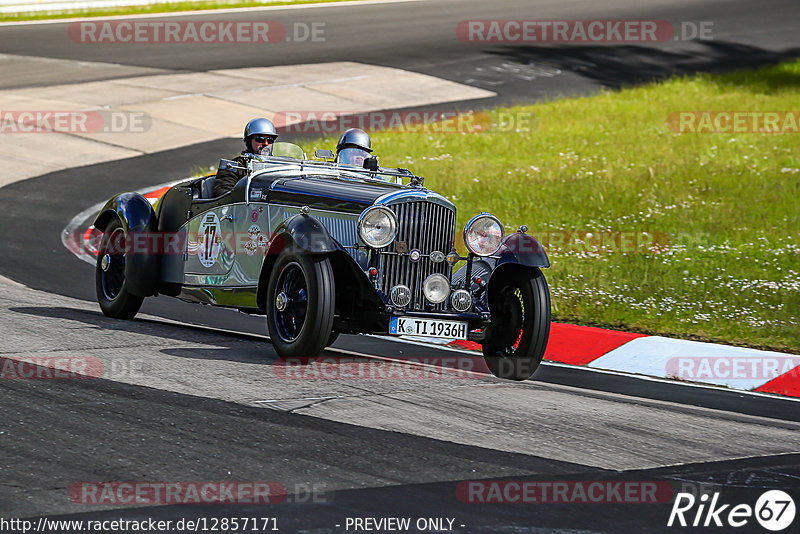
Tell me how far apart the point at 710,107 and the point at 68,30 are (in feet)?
56.2

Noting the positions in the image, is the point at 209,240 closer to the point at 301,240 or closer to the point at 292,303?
the point at 292,303

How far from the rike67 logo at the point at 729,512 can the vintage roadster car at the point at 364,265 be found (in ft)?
9.55

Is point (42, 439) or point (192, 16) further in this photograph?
point (192, 16)

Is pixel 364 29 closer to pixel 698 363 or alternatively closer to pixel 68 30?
pixel 68 30

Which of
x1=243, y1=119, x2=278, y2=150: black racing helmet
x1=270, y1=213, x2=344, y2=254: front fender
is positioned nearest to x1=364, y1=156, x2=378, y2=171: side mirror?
x1=243, y1=119, x2=278, y2=150: black racing helmet

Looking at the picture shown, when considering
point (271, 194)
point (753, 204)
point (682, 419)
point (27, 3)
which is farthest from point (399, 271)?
point (27, 3)

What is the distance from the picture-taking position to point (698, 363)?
353 inches

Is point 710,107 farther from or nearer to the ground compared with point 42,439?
farther from the ground

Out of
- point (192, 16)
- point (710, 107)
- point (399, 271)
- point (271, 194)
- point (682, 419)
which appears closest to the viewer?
point (682, 419)

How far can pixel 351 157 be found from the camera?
Answer: 9.50 meters

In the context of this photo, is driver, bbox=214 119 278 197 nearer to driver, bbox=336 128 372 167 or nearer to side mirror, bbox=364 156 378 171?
driver, bbox=336 128 372 167

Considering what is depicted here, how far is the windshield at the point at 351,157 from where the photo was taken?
948 cm

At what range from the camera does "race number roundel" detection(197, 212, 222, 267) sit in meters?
9.08

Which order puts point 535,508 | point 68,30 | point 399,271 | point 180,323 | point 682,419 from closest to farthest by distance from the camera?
1. point 535,508
2. point 682,419
3. point 399,271
4. point 180,323
5. point 68,30
